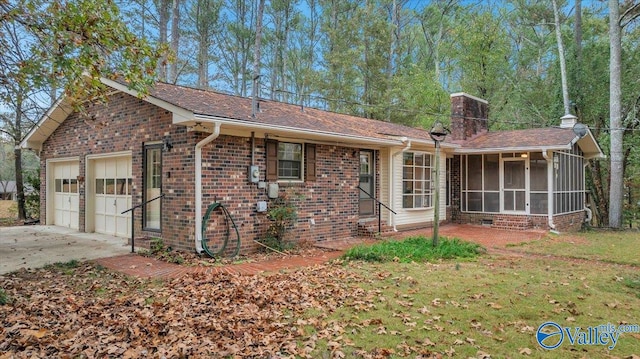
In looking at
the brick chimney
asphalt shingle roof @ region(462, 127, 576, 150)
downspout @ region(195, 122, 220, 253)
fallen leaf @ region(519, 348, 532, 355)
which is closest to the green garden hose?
downspout @ region(195, 122, 220, 253)

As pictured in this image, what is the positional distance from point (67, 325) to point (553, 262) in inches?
309

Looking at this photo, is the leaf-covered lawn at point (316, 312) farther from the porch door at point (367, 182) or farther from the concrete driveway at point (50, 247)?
the porch door at point (367, 182)

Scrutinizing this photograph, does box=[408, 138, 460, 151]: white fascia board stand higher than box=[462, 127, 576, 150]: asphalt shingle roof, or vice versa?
box=[462, 127, 576, 150]: asphalt shingle roof

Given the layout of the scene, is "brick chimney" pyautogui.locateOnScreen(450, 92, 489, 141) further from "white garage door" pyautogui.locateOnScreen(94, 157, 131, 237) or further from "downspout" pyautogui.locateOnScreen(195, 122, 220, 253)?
"white garage door" pyautogui.locateOnScreen(94, 157, 131, 237)

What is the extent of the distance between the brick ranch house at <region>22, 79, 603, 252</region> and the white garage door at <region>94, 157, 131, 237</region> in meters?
0.03

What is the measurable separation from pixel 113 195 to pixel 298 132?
5.21 metres

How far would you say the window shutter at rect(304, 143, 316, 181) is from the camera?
369 inches

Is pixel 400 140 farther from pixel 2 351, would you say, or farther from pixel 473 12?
pixel 473 12

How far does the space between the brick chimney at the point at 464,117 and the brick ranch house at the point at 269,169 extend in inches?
2.1

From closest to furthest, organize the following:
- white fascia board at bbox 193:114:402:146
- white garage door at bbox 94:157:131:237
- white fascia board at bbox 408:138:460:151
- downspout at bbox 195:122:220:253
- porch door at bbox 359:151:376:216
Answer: white fascia board at bbox 193:114:402:146 < downspout at bbox 195:122:220:253 < white garage door at bbox 94:157:131:237 < porch door at bbox 359:151:376:216 < white fascia board at bbox 408:138:460:151

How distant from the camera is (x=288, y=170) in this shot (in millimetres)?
9172

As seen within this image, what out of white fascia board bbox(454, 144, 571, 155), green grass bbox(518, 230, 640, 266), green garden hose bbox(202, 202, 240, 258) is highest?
white fascia board bbox(454, 144, 571, 155)

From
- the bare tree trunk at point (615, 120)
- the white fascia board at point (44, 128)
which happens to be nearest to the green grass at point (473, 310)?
the white fascia board at point (44, 128)

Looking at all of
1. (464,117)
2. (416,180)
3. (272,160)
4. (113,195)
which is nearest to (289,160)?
(272,160)
